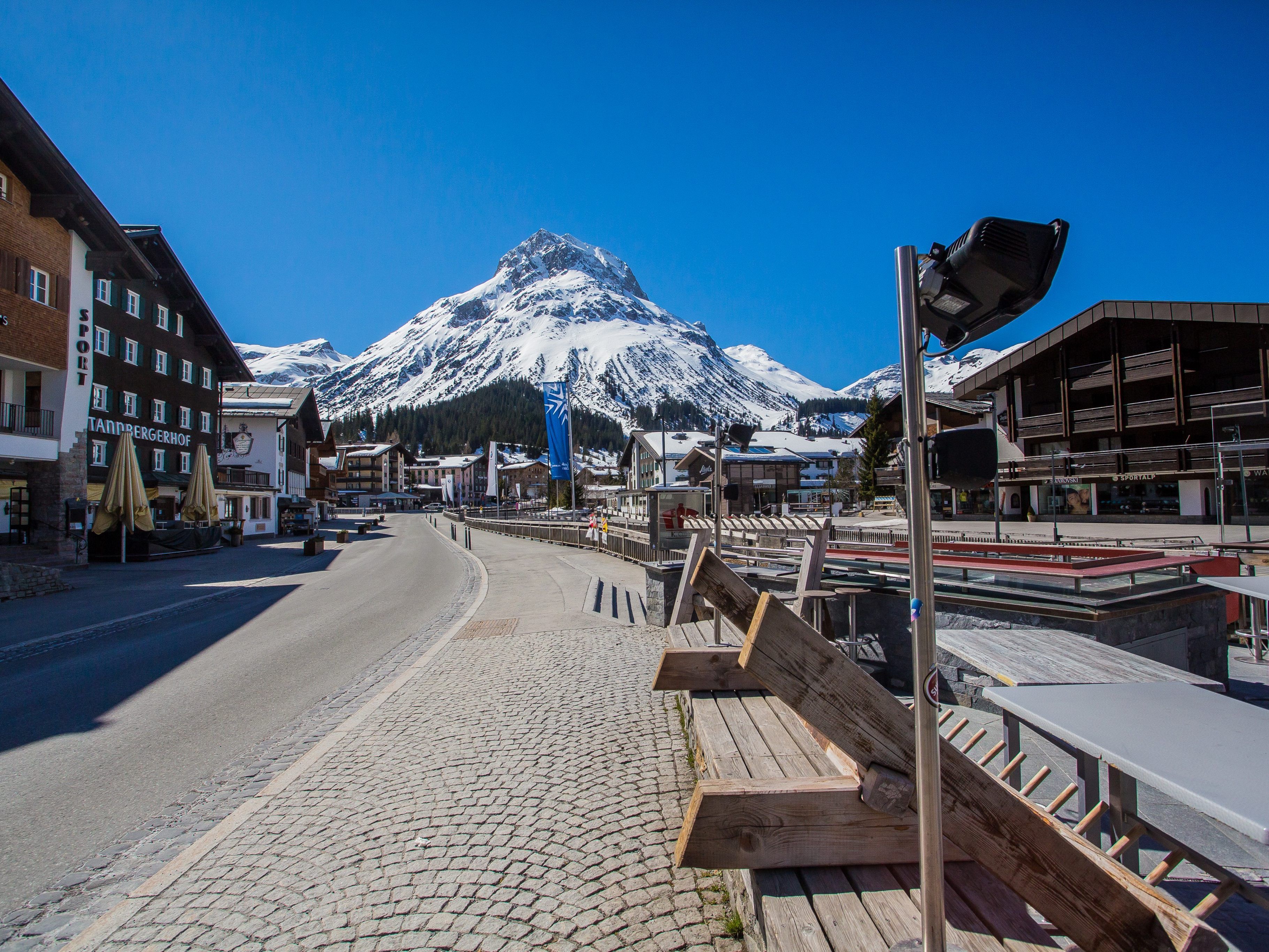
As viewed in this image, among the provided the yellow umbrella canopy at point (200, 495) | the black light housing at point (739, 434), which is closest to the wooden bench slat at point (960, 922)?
the black light housing at point (739, 434)

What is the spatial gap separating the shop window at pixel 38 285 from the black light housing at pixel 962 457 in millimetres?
28606

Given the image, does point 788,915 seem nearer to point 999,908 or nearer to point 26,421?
point 999,908

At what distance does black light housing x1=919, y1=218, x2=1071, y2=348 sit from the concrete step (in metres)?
8.58

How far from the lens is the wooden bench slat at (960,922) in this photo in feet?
6.73

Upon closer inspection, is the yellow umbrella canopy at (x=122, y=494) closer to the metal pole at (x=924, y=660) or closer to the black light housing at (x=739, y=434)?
the black light housing at (x=739, y=434)

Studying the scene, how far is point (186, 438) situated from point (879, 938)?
4111cm

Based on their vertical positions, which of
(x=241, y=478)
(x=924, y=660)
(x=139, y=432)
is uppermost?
(x=139, y=432)

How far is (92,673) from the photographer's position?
7.80 metres

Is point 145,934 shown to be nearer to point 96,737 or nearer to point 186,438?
point 96,737

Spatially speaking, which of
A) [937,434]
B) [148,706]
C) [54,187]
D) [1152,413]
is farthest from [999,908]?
[1152,413]

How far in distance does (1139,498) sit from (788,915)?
34.8 metres

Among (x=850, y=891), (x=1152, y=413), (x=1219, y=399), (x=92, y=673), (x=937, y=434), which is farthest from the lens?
(x=1152, y=413)

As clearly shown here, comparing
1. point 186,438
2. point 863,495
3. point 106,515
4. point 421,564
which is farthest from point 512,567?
point 863,495

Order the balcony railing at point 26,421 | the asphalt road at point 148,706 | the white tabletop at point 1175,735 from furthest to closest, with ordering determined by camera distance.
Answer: the balcony railing at point 26,421 → the asphalt road at point 148,706 → the white tabletop at point 1175,735
